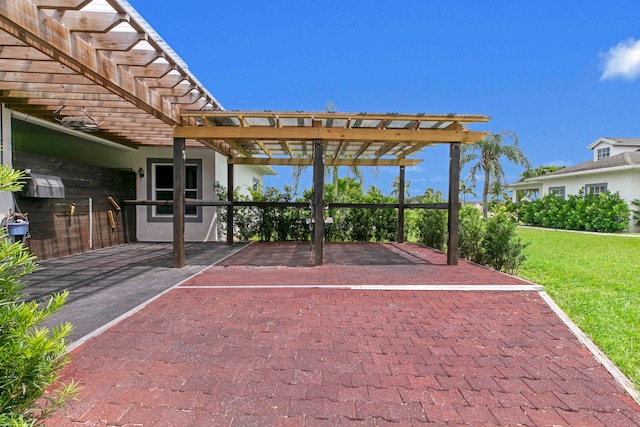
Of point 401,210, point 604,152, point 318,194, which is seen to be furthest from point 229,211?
point 604,152

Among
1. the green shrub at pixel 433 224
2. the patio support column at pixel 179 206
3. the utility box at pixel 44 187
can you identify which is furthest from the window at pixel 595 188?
the utility box at pixel 44 187

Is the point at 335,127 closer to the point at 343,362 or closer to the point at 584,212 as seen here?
the point at 343,362

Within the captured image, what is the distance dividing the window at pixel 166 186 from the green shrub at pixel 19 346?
8.88 meters

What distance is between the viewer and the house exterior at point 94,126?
11.0 ft

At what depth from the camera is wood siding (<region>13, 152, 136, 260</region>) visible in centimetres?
657

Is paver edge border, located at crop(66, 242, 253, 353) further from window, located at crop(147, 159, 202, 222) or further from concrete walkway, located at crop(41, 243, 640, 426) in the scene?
window, located at crop(147, 159, 202, 222)

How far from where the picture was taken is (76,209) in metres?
7.75

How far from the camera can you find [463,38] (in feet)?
43.3

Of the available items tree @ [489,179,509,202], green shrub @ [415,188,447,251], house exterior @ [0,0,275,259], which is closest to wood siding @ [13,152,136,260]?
house exterior @ [0,0,275,259]

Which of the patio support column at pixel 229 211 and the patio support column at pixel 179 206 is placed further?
the patio support column at pixel 229 211

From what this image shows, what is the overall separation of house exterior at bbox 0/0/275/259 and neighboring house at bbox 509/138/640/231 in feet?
60.3

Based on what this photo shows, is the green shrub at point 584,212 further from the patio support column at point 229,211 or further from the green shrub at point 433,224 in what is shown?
the patio support column at point 229,211

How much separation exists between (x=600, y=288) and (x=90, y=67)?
8.04 metres

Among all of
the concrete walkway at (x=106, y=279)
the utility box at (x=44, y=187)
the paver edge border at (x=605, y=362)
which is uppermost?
the utility box at (x=44, y=187)
